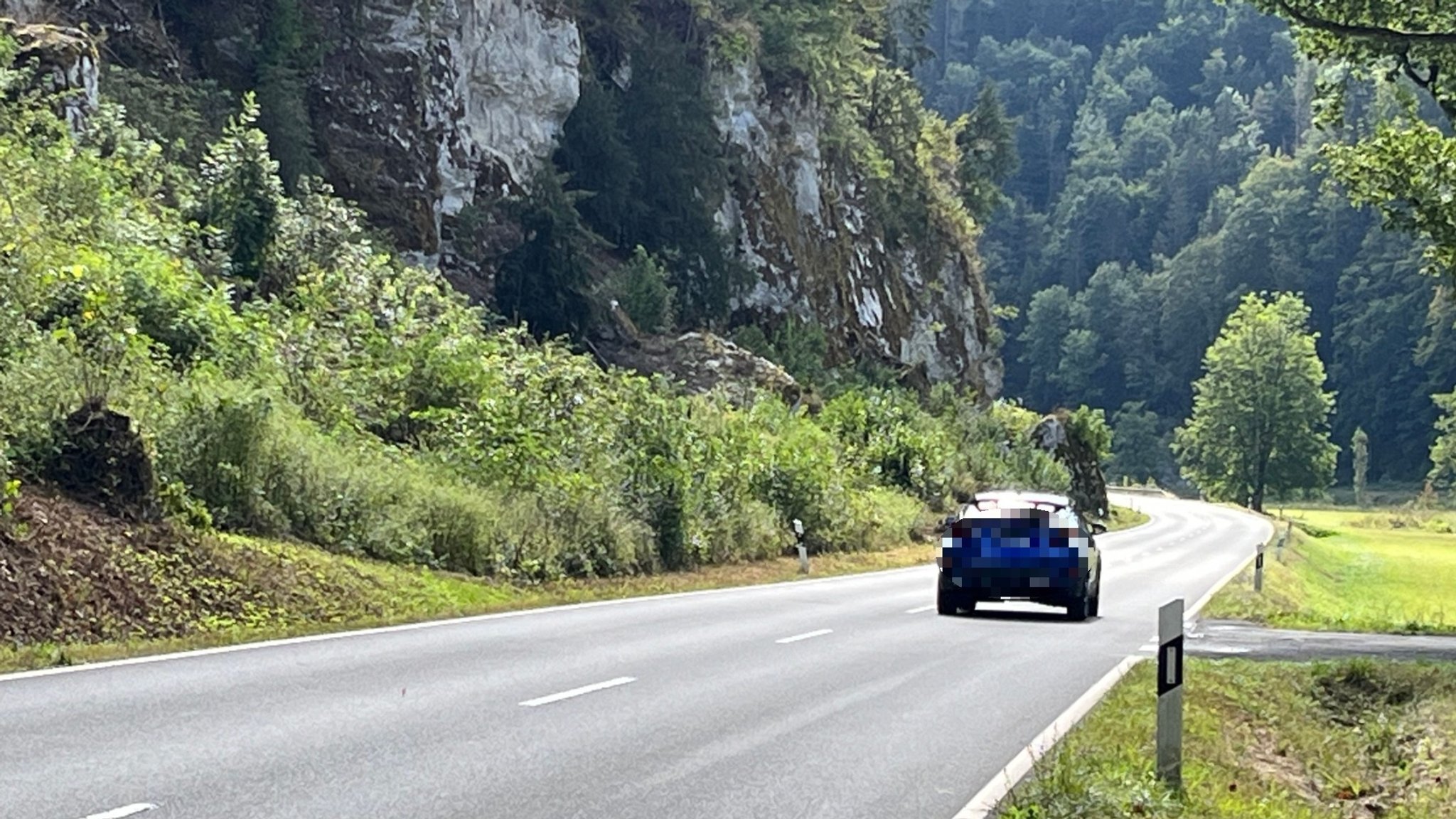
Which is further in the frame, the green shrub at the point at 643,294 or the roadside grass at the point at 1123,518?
the roadside grass at the point at 1123,518

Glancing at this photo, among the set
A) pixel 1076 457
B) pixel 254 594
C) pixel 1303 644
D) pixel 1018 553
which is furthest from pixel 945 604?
pixel 1076 457

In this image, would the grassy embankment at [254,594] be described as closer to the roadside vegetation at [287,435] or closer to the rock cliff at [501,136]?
the roadside vegetation at [287,435]

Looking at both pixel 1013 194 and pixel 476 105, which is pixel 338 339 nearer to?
pixel 476 105

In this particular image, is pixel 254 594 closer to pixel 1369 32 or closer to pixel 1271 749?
pixel 1271 749

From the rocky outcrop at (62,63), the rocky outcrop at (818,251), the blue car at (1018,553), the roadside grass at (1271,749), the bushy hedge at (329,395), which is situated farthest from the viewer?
the rocky outcrop at (818,251)

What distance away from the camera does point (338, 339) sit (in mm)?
29047

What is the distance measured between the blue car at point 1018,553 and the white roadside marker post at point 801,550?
33.0ft

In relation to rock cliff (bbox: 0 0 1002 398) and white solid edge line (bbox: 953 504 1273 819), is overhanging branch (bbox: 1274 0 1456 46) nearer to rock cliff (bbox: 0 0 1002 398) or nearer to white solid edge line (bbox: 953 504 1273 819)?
white solid edge line (bbox: 953 504 1273 819)

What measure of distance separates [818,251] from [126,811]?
54.4 metres

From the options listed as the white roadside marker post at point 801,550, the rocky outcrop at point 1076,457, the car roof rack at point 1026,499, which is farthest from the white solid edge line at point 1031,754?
the rocky outcrop at point 1076,457

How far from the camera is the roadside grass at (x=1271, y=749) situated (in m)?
8.55

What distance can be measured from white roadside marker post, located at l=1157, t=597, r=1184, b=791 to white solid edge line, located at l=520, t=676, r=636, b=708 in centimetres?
460

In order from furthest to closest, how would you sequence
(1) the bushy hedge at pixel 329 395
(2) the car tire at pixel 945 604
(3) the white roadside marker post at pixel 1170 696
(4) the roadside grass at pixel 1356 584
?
(4) the roadside grass at pixel 1356 584
(2) the car tire at pixel 945 604
(1) the bushy hedge at pixel 329 395
(3) the white roadside marker post at pixel 1170 696

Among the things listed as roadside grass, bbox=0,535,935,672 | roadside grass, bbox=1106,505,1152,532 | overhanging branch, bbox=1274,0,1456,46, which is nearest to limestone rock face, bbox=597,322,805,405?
roadside grass, bbox=0,535,935,672
